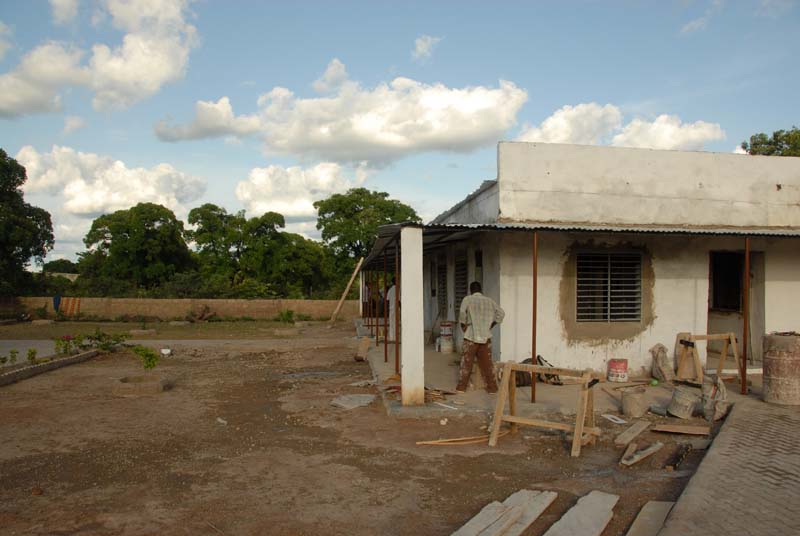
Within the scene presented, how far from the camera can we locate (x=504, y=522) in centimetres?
421

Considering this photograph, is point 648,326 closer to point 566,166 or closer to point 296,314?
point 566,166

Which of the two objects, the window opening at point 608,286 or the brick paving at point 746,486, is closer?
the brick paving at point 746,486

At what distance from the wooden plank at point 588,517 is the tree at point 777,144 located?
2052cm

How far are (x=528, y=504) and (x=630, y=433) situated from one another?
101 inches

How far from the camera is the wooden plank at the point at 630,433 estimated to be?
252 inches

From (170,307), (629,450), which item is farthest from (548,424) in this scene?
(170,307)

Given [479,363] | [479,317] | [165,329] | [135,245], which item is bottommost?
[165,329]

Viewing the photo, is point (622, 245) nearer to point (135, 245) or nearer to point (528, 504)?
point (528, 504)

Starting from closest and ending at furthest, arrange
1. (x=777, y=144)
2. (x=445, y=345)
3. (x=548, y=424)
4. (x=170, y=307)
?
(x=548, y=424) < (x=445, y=345) < (x=777, y=144) < (x=170, y=307)

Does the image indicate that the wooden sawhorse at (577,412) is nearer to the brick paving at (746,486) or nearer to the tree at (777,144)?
the brick paving at (746,486)

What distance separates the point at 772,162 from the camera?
1090 centimetres

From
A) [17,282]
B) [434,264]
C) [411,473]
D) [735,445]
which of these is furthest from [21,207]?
[735,445]

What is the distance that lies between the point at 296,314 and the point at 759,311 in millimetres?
20453

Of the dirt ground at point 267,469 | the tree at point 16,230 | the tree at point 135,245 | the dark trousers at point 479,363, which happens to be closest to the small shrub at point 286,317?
the tree at point 135,245
